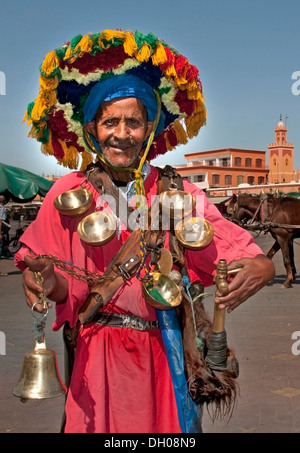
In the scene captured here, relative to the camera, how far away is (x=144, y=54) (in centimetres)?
243

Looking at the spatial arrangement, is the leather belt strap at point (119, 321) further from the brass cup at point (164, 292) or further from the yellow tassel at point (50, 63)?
the yellow tassel at point (50, 63)

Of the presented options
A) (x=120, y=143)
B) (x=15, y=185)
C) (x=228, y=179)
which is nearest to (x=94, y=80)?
(x=120, y=143)

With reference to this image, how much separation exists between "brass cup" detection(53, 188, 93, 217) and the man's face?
251mm

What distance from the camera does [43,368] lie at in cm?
207

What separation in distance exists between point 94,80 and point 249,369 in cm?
411

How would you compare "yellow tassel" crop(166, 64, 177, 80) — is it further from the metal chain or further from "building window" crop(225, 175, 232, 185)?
"building window" crop(225, 175, 232, 185)

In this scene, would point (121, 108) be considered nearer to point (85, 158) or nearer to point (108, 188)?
point (108, 188)

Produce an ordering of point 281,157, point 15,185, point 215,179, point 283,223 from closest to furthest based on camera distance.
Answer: point 283,223, point 15,185, point 215,179, point 281,157

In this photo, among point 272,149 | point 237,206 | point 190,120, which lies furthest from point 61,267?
point 272,149

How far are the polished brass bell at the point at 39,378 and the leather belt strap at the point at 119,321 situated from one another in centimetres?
26

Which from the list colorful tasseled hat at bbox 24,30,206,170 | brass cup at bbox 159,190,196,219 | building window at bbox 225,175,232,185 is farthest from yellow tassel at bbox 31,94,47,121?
building window at bbox 225,175,232,185

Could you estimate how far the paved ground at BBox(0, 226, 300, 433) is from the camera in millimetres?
4398
